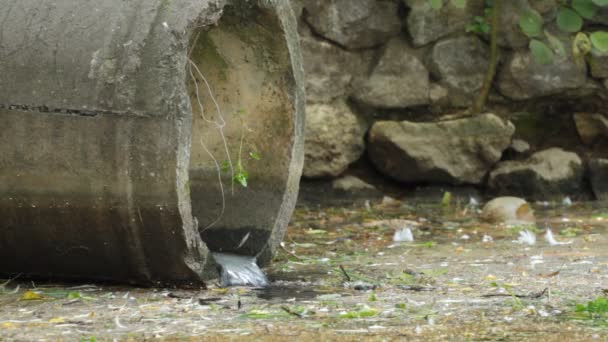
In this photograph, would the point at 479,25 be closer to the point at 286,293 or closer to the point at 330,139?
the point at 330,139

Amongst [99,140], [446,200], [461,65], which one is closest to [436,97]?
[461,65]

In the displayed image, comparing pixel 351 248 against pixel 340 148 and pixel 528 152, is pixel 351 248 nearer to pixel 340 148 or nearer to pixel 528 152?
pixel 340 148

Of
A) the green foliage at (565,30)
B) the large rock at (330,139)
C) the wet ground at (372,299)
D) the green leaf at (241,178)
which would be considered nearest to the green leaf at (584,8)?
the green foliage at (565,30)

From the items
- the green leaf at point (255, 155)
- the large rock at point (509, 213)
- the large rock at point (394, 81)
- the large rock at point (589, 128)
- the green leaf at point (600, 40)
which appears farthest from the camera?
the large rock at point (589, 128)

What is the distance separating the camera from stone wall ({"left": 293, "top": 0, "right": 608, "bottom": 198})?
670 cm

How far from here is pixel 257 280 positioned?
13.0ft

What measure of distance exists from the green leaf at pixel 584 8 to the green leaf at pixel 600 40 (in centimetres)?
16

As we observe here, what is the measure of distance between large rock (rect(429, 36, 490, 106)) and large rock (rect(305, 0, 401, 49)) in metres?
0.31

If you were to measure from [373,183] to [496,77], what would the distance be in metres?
1.00

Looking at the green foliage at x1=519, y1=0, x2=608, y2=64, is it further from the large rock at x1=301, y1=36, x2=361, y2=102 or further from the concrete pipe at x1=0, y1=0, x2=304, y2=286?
the concrete pipe at x1=0, y1=0, x2=304, y2=286

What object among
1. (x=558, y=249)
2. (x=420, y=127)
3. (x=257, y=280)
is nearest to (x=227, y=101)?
(x=257, y=280)

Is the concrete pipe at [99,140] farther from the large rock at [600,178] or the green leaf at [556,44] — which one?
the large rock at [600,178]

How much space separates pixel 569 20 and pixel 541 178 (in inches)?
37.7

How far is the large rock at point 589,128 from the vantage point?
6918 mm
